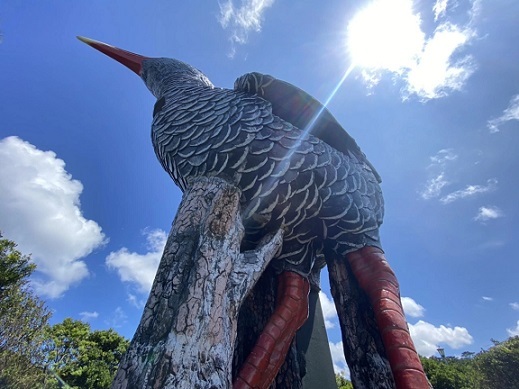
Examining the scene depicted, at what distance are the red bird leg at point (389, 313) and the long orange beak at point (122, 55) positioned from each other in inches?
191

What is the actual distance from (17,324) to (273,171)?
1364 centimetres

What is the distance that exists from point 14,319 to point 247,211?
43.6 feet

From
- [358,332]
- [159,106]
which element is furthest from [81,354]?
[358,332]

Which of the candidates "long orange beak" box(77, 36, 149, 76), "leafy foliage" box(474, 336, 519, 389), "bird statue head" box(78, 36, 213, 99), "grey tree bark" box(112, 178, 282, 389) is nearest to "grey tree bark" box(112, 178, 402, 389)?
"grey tree bark" box(112, 178, 282, 389)

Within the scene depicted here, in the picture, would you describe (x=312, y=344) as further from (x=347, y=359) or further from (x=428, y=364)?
(x=428, y=364)

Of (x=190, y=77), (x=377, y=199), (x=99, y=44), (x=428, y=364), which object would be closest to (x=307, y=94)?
(x=377, y=199)

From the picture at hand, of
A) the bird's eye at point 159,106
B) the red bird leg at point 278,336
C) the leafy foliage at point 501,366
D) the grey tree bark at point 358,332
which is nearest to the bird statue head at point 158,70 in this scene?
the bird's eye at point 159,106

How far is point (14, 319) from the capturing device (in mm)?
11062

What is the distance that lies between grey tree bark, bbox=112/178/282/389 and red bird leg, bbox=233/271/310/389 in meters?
0.57

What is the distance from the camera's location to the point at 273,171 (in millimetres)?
2586

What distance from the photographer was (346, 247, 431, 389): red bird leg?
2.01 metres

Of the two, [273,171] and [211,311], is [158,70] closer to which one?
[273,171]

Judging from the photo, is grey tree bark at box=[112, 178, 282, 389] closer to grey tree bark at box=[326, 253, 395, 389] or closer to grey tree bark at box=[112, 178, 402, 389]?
grey tree bark at box=[112, 178, 402, 389]

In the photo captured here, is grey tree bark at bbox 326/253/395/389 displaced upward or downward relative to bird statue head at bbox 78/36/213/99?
downward
